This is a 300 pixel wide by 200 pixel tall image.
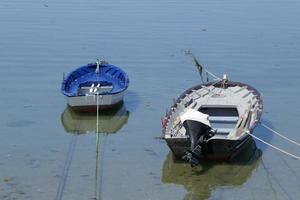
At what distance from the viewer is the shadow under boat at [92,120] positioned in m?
18.4

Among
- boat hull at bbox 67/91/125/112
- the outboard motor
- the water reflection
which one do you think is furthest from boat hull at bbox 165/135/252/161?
boat hull at bbox 67/91/125/112

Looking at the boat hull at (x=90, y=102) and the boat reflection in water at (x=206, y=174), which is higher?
the boat hull at (x=90, y=102)

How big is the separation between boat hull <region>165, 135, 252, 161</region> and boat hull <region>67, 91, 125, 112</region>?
4.61m

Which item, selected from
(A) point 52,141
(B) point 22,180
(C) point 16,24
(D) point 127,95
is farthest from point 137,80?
(C) point 16,24

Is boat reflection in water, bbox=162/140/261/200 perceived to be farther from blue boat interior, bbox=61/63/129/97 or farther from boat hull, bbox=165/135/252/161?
blue boat interior, bbox=61/63/129/97

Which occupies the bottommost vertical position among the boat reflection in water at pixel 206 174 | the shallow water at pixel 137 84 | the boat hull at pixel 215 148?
the shallow water at pixel 137 84

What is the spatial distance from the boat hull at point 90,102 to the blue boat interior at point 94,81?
0.18m

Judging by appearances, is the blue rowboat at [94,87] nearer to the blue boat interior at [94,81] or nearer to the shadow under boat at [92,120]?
the blue boat interior at [94,81]

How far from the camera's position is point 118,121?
19203 millimetres

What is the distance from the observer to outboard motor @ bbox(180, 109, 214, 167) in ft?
46.5

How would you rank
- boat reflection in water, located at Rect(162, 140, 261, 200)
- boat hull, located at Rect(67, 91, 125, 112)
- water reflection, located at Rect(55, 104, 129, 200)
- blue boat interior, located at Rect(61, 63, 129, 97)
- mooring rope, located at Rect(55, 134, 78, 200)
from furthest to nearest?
blue boat interior, located at Rect(61, 63, 129, 97)
boat hull, located at Rect(67, 91, 125, 112)
water reflection, located at Rect(55, 104, 129, 200)
boat reflection in water, located at Rect(162, 140, 261, 200)
mooring rope, located at Rect(55, 134, 78, 200)

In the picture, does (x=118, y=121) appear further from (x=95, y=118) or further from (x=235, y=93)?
(x=235, y=93)

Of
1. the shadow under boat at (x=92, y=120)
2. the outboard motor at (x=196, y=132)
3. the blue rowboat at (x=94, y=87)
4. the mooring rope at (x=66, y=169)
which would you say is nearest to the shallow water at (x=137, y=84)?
the mooring rope at (x=66, y=169)

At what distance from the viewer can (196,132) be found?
14.4 metres
